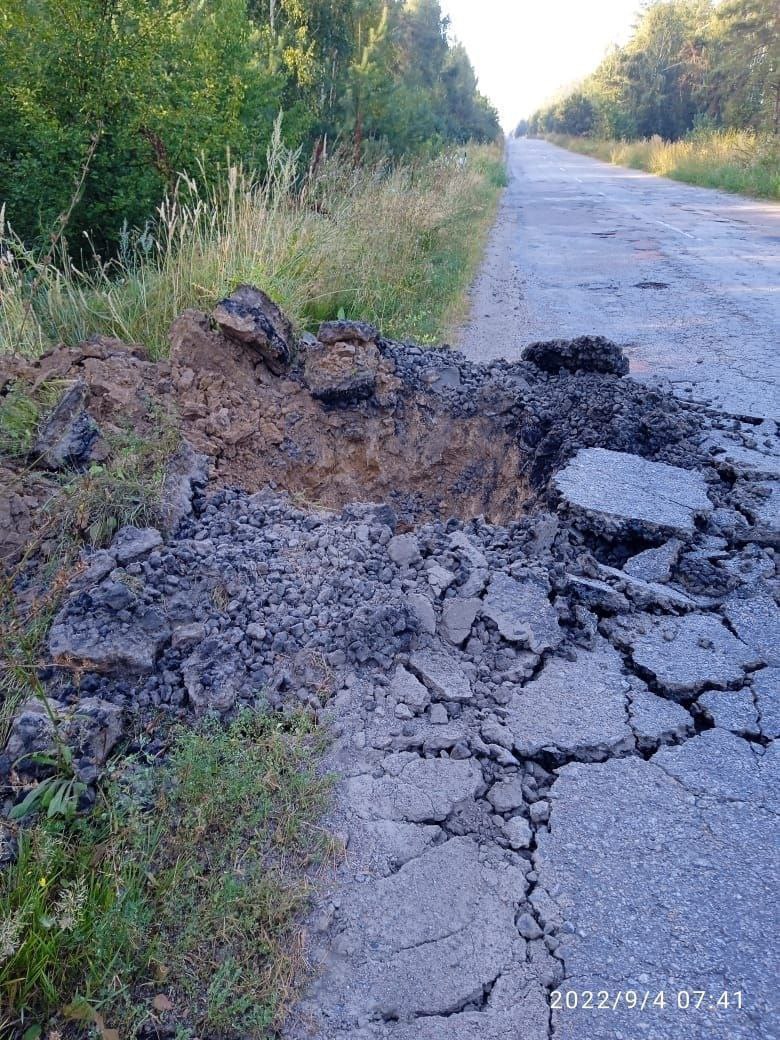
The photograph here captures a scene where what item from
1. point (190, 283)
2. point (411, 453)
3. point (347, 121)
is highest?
point (347, 121)

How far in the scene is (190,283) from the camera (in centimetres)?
541

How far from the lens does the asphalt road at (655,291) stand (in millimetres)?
6289

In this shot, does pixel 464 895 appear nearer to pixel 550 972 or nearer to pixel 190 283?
pixel 550 972

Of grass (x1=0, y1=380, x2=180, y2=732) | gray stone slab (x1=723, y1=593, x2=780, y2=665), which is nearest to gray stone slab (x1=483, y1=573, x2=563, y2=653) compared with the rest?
gray stone slab (x1=723, y1=593, x2=780, y2=665)

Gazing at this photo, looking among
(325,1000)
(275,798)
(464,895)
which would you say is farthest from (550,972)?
(275,798)

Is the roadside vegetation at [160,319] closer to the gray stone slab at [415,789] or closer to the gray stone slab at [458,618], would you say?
the gray stone slab at [415,789]

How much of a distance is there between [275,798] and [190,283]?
4.10 metres

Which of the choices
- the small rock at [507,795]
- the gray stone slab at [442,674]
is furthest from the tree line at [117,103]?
the small rock at [507,795]

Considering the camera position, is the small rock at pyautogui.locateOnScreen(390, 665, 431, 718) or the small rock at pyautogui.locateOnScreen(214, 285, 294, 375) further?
the small rock at pyautogui.locateOnScreen(214, 285, 294, 375)

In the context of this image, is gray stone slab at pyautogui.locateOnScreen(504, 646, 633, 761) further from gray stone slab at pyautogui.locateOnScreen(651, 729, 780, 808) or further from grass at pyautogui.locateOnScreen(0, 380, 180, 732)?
grass at pyautogui.locateOnScreen(0, 380, 180, 732)

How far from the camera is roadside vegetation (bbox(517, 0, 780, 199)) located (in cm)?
2340

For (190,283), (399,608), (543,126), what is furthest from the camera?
(543,126)

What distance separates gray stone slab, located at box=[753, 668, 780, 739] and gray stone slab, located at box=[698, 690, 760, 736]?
23mm

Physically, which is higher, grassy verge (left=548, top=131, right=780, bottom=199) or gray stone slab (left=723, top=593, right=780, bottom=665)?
grassy verge (left=548, top=131, right=780, bottom=199)
